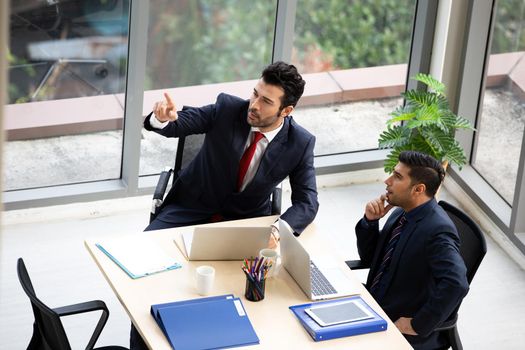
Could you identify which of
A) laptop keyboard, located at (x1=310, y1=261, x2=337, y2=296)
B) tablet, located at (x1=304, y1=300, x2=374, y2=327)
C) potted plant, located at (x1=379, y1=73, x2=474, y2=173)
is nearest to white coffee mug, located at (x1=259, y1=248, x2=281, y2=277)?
laptop keyboard, located at (x1=310, y1=261, x2=337, y2=296)

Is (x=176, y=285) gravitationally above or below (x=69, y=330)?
above

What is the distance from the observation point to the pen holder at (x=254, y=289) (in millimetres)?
3299

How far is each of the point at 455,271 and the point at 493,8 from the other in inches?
124

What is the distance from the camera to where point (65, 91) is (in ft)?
17.4

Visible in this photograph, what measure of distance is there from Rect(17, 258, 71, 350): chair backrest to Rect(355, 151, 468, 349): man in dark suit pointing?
1419 millimetres

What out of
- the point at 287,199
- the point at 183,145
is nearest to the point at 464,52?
the point at 287,199

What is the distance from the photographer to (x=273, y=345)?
10.0 ft

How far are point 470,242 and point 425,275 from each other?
0.27 m

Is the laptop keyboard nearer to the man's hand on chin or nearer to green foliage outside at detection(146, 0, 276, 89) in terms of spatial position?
the man's hand on chin

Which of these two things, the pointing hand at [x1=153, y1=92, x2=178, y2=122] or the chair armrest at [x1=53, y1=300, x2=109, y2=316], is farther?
the pointing hand at [x1=153, y1=92, x2=178, y2=122]

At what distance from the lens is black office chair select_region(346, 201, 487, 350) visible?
343cm

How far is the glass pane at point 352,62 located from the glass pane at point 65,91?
1372mm

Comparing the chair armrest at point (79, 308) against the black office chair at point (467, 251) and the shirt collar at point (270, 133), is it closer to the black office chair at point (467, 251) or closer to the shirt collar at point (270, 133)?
the shirt collar at point (270, 133)

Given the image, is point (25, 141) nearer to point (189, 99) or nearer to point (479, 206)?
point (189, 99)
